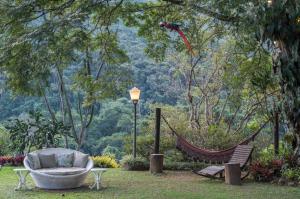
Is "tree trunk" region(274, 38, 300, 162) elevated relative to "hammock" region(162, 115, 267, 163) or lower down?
elevated

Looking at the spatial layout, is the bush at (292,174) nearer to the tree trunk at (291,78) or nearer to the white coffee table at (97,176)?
the tree trunk at (291,78)

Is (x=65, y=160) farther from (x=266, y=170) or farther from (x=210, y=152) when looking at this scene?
(x=266, y=170)

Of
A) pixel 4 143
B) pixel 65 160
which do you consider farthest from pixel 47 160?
pixel 4 143

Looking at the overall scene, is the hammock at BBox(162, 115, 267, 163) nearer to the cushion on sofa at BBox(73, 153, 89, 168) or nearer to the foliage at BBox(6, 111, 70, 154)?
the cushion on sofa at BBox(73, 153, 89, 168)

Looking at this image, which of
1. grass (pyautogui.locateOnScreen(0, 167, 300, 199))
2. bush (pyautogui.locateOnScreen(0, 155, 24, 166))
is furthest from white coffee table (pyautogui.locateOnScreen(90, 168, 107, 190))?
bush (pyautogui.locateOnScreen(0, 155, 24, 166))

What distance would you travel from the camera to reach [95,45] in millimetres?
8305

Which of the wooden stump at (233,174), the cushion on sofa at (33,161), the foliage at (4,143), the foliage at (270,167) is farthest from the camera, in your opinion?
the foliage at (4,143)

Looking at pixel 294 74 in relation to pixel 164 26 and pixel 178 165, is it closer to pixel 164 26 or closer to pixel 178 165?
pixel 164 26

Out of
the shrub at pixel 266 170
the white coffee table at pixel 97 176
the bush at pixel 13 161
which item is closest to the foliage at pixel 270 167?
the shrub at pixel 266 170

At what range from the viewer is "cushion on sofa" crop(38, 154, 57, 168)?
6.86 meters

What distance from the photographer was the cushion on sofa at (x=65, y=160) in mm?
6984

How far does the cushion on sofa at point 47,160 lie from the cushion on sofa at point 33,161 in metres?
0.10

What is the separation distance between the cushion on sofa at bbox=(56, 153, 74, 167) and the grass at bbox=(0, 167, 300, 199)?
0.45m

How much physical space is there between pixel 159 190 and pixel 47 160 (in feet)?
6.18
